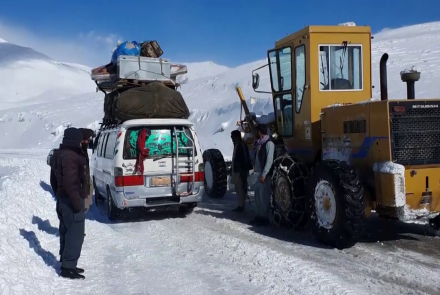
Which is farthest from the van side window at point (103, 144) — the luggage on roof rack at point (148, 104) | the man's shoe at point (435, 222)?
the man's shoe at point (435, 222)

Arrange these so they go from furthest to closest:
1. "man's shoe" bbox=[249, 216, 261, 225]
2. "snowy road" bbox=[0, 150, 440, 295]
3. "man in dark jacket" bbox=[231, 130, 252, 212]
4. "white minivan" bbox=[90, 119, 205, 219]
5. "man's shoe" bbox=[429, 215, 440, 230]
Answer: "man in dark jacket" bbox=[231, 130, 252, 212] → "white minivan" bbox=[90, 119, 205, 219] → "man's shoe" bbox=[249, 216, 261, 225] → "man's shoe" bbox=[429, 215, 440, 230] → "snowy road" bbox=[0, 150, 440, 295]

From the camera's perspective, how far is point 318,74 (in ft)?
27.0

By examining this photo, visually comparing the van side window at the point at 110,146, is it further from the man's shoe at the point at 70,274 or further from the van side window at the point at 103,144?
the man's shoe at the point at 70,274

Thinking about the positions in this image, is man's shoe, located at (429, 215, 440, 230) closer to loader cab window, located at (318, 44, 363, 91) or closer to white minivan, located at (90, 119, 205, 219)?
loader cab window, located at (318, 44, 363, 91)

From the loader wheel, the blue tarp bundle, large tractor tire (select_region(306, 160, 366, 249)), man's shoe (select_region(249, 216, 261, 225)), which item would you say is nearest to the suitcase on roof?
the blue tarp bundle

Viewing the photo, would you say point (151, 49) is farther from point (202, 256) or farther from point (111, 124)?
point (202, 256)

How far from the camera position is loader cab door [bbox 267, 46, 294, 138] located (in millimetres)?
8914

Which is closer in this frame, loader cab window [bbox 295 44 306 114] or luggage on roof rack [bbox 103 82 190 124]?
loader cab window [bbox 295 44 306 114]

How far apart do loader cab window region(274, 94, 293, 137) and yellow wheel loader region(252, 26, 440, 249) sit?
0.06 ft

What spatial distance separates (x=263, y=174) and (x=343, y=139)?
1.59 m

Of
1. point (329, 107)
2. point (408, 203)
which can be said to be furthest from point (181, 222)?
point (408, 203)

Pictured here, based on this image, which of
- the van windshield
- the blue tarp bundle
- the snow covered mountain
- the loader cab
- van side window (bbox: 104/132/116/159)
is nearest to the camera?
the loader cab

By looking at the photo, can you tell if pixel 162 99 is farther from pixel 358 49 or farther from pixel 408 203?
pixel 408 203

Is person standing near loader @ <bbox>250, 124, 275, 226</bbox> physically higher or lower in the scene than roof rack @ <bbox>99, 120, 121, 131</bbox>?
lower
